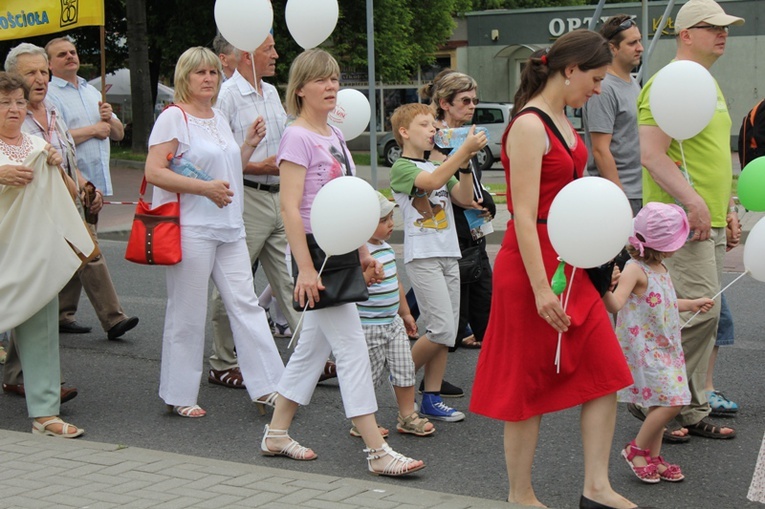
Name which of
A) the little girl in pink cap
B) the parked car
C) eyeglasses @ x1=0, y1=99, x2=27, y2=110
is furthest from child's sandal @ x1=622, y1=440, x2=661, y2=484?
the parked car

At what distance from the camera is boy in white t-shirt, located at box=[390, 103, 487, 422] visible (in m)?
5.93

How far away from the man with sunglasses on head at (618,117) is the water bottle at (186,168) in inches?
82.4

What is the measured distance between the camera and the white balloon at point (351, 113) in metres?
6.77

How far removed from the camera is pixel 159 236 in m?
5.88

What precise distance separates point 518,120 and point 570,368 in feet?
3.09

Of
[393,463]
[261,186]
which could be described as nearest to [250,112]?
[261,186]

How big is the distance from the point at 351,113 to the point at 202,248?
4.70 feet

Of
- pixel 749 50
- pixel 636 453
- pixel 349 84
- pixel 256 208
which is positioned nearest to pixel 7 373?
pixel 256 208

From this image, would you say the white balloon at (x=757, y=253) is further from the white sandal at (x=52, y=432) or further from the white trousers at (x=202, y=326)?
the white sandal at (x=52, y=432)

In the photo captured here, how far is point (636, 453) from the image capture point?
4957mm

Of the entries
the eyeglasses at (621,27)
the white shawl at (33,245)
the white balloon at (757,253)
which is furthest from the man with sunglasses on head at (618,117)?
the white shawl at (33,245)

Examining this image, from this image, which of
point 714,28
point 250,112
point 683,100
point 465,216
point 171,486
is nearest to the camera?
point 171,486

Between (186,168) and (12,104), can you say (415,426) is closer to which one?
(186,168)

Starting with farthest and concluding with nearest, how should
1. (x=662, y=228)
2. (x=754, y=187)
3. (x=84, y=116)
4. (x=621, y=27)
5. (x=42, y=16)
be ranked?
(x=42, y=16) → (x=84, y=116) → (x=621, y=27) → (x=754, y=187) → (x=662, y=228)
